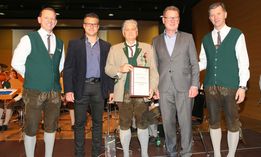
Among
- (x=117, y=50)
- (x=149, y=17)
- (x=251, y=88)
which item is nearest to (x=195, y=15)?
(x=149, y=17)

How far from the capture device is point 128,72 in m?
2.97

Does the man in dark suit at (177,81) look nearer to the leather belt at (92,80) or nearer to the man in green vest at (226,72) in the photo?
the man in green vest at (226,72)

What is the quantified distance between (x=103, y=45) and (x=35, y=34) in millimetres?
A: 802

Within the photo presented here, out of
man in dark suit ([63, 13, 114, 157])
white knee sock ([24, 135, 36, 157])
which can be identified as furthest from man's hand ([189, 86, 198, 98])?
white knee sock ([24, 135, 36, 157])

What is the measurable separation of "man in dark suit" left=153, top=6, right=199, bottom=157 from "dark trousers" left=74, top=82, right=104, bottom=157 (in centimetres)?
76

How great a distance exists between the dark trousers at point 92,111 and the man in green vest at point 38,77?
35cm

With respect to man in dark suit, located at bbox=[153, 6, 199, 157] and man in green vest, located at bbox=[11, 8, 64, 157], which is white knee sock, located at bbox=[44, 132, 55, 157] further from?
man in dark suit, located at bbox=[153, 6, 199, 157]

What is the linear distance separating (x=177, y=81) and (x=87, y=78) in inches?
41.2

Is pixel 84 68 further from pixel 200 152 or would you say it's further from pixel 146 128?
pixel 200 152

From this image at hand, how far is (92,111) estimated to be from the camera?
10.9ft

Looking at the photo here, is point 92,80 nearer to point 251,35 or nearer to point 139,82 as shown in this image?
point 139,82

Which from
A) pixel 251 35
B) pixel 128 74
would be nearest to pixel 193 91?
pixel 128 74

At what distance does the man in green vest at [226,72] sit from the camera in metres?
2.93

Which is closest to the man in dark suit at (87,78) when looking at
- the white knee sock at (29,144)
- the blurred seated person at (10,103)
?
the white knee sock at (29,144)
